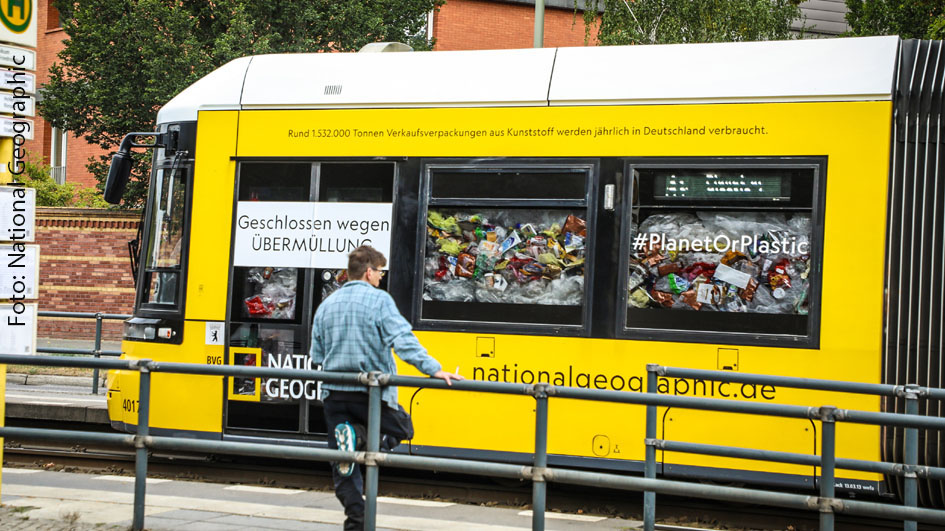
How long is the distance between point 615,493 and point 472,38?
22037mm

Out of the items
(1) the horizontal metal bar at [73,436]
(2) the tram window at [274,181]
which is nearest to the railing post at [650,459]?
(1) the horizontal metal bar at [73,436]

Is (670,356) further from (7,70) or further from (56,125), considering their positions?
(56,125)

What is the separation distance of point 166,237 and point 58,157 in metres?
24.9

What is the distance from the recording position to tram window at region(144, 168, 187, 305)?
889 cm

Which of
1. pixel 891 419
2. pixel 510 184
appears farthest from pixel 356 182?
pixel 891 419

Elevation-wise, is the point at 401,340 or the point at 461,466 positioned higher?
the point at 401,340

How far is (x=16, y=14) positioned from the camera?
6977 millimetres

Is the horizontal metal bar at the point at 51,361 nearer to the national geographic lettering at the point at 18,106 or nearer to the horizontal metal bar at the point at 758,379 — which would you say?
the national geographic lettering at the point at 18,106

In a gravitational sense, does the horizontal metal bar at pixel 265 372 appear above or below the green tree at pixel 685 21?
below

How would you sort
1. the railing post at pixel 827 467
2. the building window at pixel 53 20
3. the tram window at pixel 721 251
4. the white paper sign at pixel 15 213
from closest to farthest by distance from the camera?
the railing post at pixel 827 467
the white paper sign at pixel 15 213
the tram window at pixel 721 251
the building window at pixel 53 20

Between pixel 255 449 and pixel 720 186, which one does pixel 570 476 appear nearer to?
pixel 255 449

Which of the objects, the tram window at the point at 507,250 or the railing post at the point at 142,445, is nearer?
the railing post at the point at 142,445

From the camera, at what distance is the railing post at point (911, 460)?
5.67 m

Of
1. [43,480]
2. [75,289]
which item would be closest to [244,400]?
[43,480]
